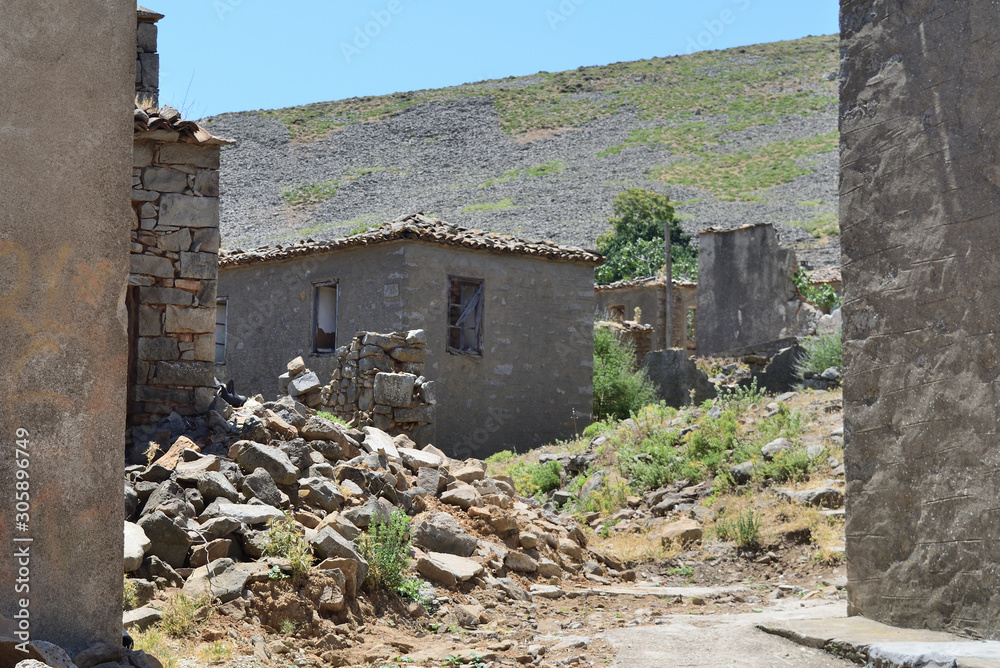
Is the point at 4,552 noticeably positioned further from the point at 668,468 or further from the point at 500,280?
the point at 500,280

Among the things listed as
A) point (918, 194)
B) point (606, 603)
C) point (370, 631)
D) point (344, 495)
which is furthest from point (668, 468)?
point (918, 194)

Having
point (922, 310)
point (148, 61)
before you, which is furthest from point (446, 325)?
point (922, 310)

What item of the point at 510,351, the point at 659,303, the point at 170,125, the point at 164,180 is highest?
the point at 170,125

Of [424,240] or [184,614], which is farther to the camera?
[424,240]

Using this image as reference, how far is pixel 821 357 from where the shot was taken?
49.1ft

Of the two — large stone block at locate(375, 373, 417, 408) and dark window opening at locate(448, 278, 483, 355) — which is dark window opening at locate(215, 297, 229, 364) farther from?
large stone block at locate(375, 373, 417, 408)

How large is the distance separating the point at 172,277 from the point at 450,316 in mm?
8506

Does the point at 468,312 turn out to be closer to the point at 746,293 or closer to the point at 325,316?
the point at 325,316

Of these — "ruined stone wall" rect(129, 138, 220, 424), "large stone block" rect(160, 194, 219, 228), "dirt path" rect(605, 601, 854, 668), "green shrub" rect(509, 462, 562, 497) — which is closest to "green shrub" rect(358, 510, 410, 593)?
"dirt path" rect(605, 601, 854, 668)

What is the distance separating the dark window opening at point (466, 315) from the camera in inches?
667

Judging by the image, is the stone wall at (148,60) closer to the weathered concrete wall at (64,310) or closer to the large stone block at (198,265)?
the large stone block at (198,265)

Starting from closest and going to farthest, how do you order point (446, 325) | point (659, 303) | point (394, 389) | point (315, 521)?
point (315, 521), point (394, 389), point (446, 325), point (659, 303)

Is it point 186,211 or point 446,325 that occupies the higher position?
point 186,211

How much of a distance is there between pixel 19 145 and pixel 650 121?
68.2 metres
